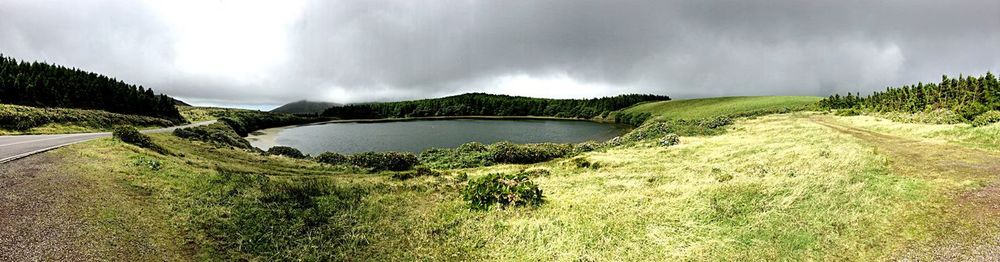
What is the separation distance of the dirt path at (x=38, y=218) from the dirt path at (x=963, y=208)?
2112 cm

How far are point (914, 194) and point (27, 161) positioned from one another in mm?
37209

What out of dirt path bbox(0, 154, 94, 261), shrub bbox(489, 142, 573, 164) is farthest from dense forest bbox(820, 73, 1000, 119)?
dirt path bbox(0, 154, 94, 261)

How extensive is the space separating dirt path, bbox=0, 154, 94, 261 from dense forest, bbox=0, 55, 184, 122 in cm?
8973

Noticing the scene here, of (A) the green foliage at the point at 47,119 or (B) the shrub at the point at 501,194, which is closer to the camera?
(B) the shrub at the point at 501,194

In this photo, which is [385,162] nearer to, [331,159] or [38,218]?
[331,159]

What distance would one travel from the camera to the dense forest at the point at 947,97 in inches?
1337

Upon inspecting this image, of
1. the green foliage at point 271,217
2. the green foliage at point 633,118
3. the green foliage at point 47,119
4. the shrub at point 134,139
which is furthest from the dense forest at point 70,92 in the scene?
the green foliage at point 633,118

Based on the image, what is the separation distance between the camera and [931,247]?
10062 mm

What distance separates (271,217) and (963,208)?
74.5 ft

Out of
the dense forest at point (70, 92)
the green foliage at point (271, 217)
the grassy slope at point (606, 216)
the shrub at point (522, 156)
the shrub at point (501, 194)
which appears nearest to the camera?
the grassy slope at point (606, 216)

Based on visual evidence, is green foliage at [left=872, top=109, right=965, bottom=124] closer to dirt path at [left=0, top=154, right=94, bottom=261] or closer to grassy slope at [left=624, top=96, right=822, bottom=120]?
dirt path at [left=0, top=154, right=94, bottom=261]

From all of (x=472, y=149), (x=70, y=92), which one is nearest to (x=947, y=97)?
(x=472, y=149)

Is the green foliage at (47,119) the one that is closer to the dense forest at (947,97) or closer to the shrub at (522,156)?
the shrub at (522,156)

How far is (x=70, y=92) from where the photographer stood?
3386 inches
